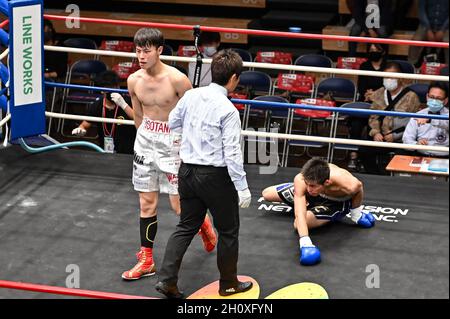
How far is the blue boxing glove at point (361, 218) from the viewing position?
570 centimetres

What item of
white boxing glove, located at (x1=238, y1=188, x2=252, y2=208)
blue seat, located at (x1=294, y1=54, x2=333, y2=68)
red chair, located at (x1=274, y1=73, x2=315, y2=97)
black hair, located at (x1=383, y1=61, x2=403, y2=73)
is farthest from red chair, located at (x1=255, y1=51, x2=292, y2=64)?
white boxing glove, located at (x1=238, y1=188, x2=252, y2=208)

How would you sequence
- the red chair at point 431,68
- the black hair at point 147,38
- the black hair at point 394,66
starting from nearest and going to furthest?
the black hair at point 147,38
the black hair at point 394,66
the red chair at point 431,68

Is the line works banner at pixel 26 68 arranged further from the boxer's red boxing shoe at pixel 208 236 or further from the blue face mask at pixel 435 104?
the blue face mask at pixel 435 104

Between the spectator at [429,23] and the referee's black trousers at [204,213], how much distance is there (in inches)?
171

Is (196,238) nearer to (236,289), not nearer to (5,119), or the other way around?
(236,289)

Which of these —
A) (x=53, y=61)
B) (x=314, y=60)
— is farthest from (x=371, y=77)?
(x=53, y=61)

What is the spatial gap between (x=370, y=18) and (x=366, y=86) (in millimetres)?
1172

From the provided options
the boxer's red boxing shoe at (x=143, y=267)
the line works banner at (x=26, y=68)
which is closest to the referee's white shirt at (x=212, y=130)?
the boxer's red boxing shoe at (x=143, y=267)

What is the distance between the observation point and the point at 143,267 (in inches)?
201

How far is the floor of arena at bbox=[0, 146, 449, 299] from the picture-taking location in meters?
5.07

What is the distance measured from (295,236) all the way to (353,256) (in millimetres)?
442

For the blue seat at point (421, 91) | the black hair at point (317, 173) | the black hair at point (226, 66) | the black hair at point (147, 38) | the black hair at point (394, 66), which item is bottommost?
the black hair at point (317, 173)

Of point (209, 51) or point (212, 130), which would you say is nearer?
point (212, 130)
